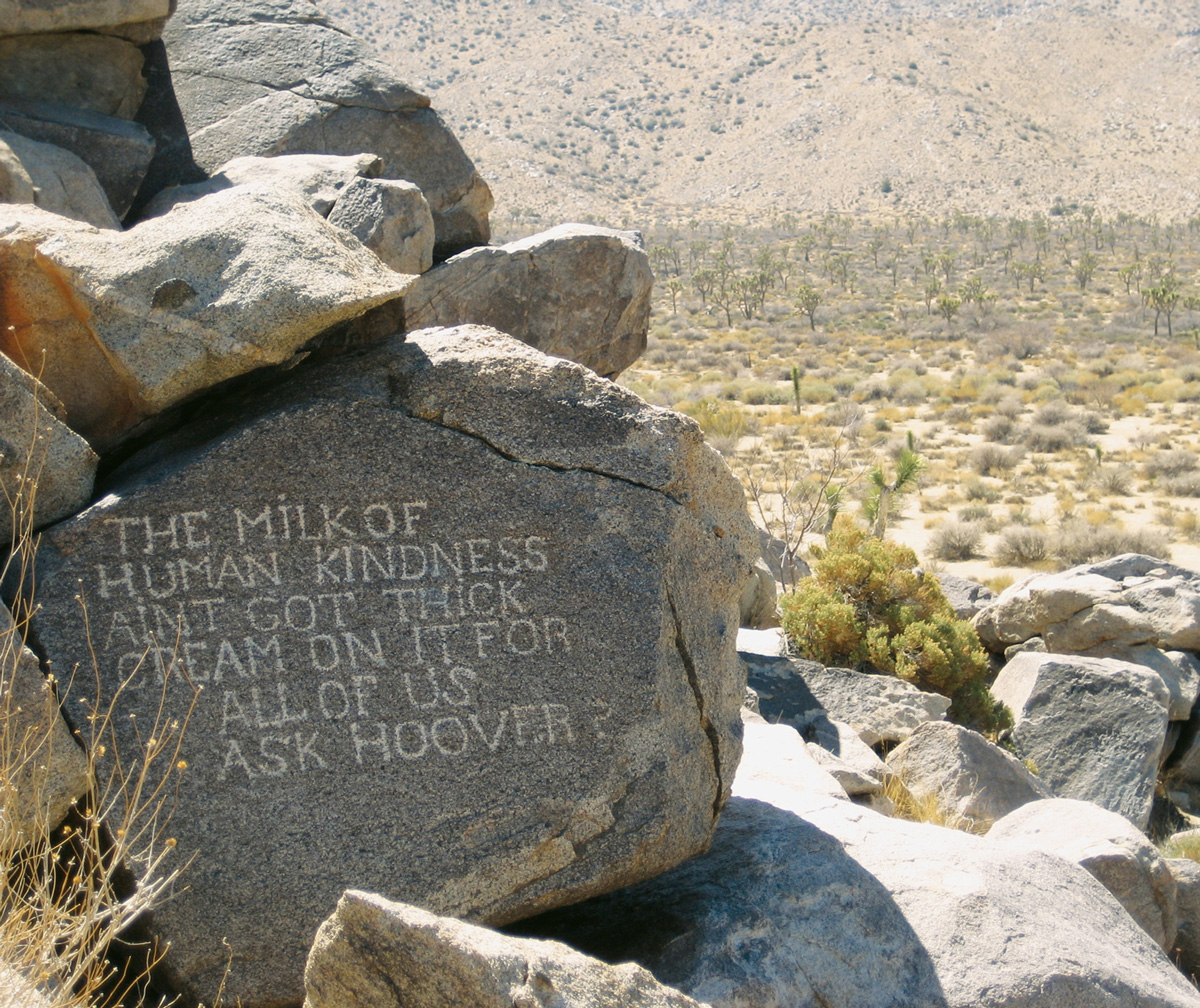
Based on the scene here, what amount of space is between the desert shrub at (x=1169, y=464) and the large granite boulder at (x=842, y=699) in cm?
1354

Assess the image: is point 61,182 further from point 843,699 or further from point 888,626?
point 888,626

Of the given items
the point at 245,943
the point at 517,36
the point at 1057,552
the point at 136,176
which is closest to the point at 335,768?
the point at 245,943

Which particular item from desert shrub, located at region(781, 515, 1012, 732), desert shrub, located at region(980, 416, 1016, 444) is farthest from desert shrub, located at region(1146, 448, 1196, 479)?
desert shrub, located at region(781, 515, 1012, 732)

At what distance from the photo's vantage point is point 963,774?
643cm

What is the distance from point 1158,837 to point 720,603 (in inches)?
210

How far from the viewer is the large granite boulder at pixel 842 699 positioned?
300 inches

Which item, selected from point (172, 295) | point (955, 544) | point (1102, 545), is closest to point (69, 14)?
point (172, 295)

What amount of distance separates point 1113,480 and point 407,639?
57.6ft

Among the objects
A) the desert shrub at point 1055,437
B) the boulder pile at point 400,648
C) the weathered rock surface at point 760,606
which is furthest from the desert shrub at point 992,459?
the boulder pile at point 400,648

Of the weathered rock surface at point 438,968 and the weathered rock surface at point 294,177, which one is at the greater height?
the weathered rock surface at point 294,177

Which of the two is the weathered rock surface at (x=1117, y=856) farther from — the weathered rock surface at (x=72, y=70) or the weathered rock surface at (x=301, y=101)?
the weathered rock surface at (x=72, y=70)

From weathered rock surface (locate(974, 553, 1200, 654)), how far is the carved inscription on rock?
6935 millimetres

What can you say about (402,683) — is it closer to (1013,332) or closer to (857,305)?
(1013,332)

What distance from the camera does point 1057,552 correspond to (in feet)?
50.1
